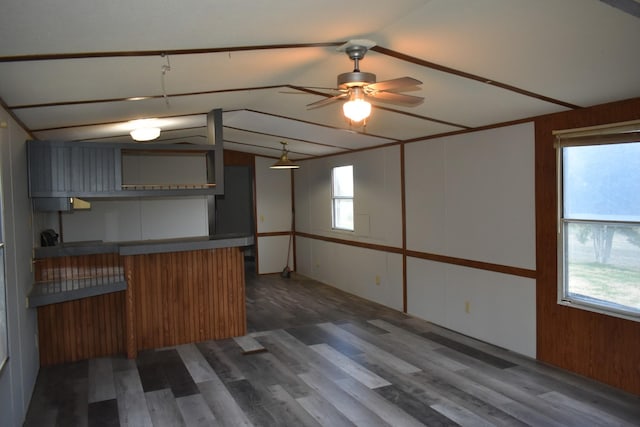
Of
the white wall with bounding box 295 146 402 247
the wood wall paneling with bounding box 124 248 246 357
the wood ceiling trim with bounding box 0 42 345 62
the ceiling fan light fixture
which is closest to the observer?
the wood ceiling trim with bounding box 0 42 345 62

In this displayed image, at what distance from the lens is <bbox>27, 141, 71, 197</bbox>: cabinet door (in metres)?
4.12

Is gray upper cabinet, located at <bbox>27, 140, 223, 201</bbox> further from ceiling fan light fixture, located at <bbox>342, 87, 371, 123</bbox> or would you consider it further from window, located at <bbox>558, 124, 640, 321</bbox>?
window, located at <bbox>558, 124, 640, 321</bbox>

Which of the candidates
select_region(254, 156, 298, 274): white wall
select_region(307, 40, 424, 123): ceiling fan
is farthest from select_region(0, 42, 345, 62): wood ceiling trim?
select_region(254, 156, 298, 274): white wall

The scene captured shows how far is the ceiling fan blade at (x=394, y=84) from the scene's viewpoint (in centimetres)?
278

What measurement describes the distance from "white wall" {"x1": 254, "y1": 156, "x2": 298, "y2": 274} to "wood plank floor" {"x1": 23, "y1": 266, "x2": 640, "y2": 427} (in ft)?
13.3

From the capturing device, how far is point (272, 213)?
951 cm

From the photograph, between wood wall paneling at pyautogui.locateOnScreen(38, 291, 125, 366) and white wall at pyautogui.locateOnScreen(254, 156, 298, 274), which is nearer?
wood wall paneling at pyautogui.locateOnScreen(38, 291, 125, 366)

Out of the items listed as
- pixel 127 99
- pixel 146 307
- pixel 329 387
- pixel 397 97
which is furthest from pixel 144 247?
pixel 397 97

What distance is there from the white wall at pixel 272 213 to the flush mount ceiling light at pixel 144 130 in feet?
13.1

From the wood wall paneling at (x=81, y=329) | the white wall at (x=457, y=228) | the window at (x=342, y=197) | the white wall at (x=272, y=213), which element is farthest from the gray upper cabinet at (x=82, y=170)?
the white wall at (x=272, y=213)

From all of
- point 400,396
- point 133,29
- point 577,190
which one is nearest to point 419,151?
point 577,190

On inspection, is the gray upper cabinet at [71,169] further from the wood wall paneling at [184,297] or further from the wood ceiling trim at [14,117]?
the wood wall paneling at [184,297]

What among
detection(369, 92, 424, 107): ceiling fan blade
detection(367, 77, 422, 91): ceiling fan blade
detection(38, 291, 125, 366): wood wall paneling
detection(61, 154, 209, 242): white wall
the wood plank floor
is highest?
detection(367, 77, 422, 91): ceiling fan blade

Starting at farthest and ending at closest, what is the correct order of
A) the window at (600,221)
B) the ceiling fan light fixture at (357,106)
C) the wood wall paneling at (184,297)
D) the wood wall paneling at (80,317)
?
the wood wall paneling at (184,297) → the wood wall paneling at (80,317) → the window at (600,221) → the ceiling fan light fixture at (357,106)
